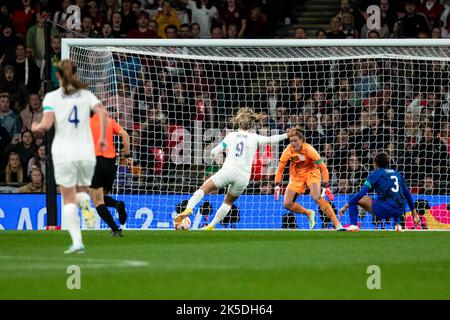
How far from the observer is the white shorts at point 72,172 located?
1219 cm

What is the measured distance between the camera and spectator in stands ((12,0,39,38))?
25484 millimetres

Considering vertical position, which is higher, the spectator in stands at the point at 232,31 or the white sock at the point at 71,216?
the spectator in stands at the point at 232,31

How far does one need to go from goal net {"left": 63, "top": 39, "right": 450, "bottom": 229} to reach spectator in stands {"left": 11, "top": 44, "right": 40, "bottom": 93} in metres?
3.10

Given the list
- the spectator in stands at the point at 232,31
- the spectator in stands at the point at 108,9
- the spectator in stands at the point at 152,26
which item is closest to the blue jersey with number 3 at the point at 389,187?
the spectator in stands at the point at 232,31

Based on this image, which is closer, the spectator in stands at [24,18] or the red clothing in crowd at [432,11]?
the red clothing in crowd at [432,11]

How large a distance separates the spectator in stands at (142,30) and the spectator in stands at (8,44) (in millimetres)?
2534

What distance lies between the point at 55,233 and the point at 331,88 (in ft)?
23.2

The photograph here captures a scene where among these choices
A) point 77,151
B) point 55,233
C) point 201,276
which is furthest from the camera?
point 55,233

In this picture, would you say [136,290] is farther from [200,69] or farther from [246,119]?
[200,69]

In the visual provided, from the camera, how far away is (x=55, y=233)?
17.3m

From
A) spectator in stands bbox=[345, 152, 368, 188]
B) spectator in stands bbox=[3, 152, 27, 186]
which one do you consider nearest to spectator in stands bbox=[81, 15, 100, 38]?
spectator in stands bbox=[3, 152, 27, 186]

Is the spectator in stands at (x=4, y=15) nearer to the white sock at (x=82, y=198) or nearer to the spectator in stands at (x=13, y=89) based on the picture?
the spectator in stands at (x=13, y=89)

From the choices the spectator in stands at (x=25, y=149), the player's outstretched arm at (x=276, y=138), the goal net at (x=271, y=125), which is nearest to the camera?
the player's outstretched arm at (x=276, y=138)

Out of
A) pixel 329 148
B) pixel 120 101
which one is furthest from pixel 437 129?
pixel 120 101
